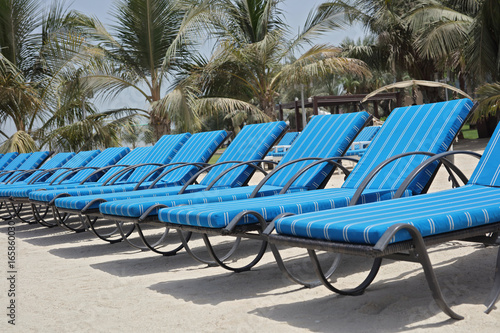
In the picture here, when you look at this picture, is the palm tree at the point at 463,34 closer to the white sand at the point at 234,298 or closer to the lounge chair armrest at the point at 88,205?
the white sand at the point at 234,298

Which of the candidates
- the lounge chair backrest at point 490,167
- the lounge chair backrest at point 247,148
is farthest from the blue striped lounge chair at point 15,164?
the lounge chair backrest at point 490,167

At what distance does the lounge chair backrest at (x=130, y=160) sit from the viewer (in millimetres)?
7785

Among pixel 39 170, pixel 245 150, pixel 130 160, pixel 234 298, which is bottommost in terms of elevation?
pixel 39 170

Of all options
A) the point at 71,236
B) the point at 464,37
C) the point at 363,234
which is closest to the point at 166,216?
the point at 363,234

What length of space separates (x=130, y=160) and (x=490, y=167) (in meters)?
5.54

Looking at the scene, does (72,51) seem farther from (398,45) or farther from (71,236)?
(398,45)

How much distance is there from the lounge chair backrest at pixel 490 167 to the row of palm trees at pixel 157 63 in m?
9.44

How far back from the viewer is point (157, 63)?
1431cm

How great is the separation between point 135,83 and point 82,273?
10.3 metres

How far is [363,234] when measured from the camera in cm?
252

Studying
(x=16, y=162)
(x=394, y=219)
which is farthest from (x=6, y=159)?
(x=394, y=219)

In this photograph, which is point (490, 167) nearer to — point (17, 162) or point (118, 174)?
point (118, 174)

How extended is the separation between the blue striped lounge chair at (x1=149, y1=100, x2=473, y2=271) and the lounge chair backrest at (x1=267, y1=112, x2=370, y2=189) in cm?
35

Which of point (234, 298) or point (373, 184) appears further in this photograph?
point (373, 184)
